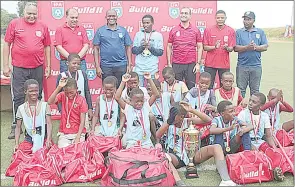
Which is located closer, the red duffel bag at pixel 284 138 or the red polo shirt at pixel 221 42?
the red duffel bag at pixel 284 138

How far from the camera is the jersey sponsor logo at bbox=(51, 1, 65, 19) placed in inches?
255

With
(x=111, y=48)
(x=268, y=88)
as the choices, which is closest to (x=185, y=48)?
(x=111, y=48)

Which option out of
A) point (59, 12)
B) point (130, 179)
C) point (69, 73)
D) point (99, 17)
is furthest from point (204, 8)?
point (130, 179)

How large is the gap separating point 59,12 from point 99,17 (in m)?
0.67

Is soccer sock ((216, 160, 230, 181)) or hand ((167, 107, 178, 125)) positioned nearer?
soccer sock ((216, 160, 230, 181))

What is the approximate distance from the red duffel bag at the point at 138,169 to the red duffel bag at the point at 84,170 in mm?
129

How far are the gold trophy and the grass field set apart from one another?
0.07 metres

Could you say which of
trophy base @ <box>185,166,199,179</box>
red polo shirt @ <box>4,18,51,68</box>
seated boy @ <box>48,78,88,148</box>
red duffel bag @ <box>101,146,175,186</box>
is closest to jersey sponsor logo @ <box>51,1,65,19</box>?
red polo shirt @ <box>4,18,51,68</box>

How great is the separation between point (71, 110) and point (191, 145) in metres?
1.52

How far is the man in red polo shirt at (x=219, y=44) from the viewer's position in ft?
19.5

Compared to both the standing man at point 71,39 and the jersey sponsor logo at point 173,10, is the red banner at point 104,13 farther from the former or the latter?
the standing man at point 71,39

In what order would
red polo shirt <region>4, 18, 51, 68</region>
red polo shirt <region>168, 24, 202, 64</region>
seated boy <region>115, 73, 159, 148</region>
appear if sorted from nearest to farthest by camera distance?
seated boy <region>115, 73, 159, 148</region> → red polo shirt <region>4, 18, 51, 68</region> → red polo shirt <region>168, 24, 202, 64</region>

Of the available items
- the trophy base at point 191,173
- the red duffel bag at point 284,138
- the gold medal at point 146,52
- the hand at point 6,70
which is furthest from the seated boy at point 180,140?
the hand at point 6,70

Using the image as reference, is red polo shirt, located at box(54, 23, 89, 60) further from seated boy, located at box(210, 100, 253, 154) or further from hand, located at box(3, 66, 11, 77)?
seated boy, located at box(210, 100, 253, 154)
